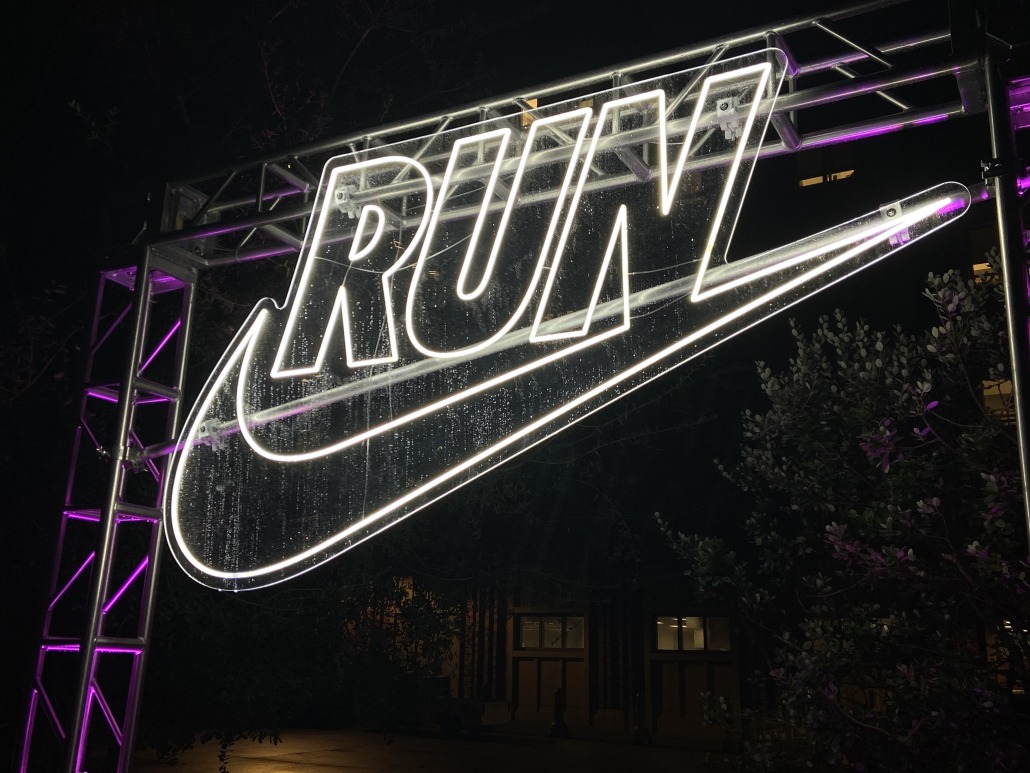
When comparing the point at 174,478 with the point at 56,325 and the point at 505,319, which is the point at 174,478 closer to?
the point at 505,319

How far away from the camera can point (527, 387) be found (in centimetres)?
405

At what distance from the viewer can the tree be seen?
487 centimetres

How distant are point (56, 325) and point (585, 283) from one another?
5.59 metres

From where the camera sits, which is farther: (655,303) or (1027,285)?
(655,303)

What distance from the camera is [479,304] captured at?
14.4 ft

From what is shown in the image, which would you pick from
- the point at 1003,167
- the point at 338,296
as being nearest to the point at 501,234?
the point at 338,296

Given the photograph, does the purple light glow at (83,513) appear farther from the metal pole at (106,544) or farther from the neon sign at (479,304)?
the neon sign at (479,304)

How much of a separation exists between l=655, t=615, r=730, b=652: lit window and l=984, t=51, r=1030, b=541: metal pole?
15.6 m

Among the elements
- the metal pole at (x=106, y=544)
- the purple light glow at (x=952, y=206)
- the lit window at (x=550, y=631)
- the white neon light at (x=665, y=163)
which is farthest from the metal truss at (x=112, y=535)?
the lit window at (x=550, y=631)

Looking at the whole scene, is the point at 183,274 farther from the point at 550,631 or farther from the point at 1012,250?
the point at 550,631

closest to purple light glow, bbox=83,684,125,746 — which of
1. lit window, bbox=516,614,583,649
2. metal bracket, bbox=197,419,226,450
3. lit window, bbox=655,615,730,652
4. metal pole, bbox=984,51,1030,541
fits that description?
metal bracket, bbox=197,419,226,450

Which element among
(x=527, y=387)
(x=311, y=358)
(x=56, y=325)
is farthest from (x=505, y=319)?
(x=56, y=325)

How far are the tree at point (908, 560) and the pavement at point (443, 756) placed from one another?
7.91 meters

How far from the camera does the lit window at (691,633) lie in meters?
18.0
